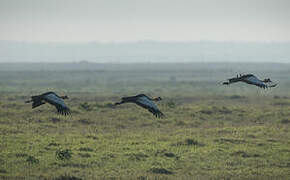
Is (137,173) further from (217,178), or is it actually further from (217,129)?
(217,129)

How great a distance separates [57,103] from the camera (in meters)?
12.9

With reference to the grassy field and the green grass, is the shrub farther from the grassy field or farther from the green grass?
the green grass

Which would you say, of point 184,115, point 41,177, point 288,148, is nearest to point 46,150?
point 41,177

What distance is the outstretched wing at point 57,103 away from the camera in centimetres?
1271

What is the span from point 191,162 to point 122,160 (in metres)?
2.71

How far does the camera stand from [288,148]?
26891 millimetres

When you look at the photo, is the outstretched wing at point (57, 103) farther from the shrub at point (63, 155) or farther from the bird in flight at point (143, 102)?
the shrub at point (63, 155)

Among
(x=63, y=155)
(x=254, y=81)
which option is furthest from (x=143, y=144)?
(x=254, y=81)

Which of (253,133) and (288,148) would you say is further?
(253,133)

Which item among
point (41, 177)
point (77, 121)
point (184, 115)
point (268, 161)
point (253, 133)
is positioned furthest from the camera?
point (184, 115)

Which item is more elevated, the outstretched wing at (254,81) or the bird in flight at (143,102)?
the outstretched wing at (254,81)

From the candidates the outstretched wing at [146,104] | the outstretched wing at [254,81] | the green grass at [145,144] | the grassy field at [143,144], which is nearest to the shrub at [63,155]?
the grassy field at [143,144]

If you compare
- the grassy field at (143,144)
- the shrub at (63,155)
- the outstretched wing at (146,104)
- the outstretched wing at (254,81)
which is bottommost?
the grassy field at (143,144)

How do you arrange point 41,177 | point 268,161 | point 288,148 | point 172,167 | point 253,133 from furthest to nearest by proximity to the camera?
point 253,133 → point 288,148 → point 268,161 → point 172,167 → point 41,177
